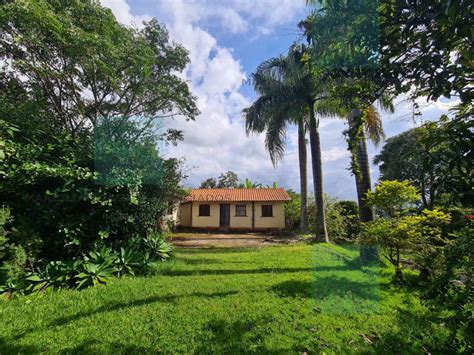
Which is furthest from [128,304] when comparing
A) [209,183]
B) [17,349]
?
[209,183]

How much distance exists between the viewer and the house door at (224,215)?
21016mm

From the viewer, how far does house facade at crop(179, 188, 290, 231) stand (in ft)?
65.2

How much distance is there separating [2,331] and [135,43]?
759cm

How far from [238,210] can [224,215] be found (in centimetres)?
136

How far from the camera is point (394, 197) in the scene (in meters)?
6.09

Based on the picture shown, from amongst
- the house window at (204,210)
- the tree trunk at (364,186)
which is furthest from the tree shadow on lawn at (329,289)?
the house window at (204,210)

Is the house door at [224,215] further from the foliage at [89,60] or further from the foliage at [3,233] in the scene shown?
the foliage at [3,233]

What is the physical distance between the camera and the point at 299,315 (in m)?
3.94

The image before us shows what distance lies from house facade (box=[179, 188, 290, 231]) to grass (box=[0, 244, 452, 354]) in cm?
1379

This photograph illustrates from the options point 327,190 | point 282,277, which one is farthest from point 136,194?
point 327,190

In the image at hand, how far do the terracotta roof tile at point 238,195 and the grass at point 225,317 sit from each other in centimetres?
1410

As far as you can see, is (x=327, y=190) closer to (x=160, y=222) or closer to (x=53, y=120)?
(x=160, y=222)

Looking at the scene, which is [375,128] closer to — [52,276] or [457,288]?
[457,288]

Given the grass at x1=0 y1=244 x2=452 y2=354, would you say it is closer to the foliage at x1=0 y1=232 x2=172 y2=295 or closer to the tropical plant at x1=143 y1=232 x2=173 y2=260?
the foliage at x1=0 y1=232 x2=172 y2=295
